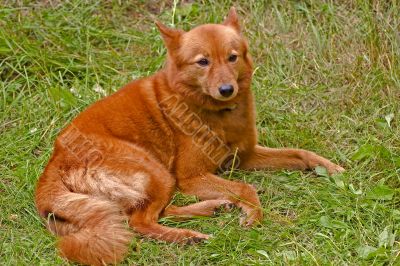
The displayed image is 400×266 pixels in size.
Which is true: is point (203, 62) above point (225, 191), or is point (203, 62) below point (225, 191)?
above

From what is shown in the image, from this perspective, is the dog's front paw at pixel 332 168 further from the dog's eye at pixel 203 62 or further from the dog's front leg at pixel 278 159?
the dog's eye at pixel 203 62

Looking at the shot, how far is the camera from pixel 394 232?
4992mm

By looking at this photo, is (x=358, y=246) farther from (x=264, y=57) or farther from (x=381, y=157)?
(x=264, y=57)

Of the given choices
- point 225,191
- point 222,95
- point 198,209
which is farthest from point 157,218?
point 222,95

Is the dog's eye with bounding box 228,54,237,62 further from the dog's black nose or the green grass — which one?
the green grass

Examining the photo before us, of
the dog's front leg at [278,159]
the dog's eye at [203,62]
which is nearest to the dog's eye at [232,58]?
the dog's eye at [203,62]

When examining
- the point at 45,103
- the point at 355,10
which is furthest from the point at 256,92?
the point at 45,103

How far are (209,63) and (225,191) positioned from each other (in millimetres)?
881

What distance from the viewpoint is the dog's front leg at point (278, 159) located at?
5985mm

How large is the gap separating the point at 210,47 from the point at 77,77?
2013 mm

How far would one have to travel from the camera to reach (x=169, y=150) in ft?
19.0

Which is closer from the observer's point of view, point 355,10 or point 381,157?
point 381,157

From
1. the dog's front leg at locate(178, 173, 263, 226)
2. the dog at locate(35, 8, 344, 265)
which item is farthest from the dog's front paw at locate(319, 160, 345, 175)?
the dog's front leg at locate(178, 173, 263, 226)

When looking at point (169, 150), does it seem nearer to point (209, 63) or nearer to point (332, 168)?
point (209, 63)
